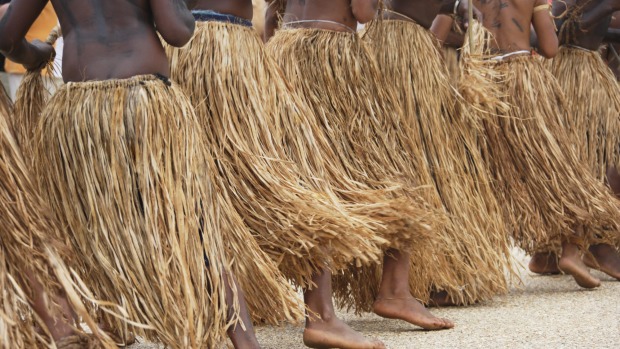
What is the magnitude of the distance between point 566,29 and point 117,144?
3.06 meters

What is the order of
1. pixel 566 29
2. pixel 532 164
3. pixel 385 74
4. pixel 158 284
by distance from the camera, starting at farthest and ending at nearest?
A: pixel 566 29
pixel 532 164
pixel 385 74
pixel 158 284

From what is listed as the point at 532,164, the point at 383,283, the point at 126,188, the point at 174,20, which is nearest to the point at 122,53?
the point at 174,20

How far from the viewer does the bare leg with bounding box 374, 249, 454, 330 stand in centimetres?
380

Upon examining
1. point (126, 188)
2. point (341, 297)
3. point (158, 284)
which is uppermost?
point (126, 188)

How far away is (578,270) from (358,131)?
1463mm

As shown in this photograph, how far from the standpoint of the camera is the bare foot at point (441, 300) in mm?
4410

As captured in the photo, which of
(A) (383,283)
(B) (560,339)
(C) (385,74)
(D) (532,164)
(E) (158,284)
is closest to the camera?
(E) (158,284)

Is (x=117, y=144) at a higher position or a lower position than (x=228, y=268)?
higher

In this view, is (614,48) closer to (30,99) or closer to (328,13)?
(328,13)

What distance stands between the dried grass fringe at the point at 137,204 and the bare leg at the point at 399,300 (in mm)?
1011

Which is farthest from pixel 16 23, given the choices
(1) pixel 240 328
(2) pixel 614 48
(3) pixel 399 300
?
(2) pixel 614 48

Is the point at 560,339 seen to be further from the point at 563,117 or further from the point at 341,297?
the point at 563,117

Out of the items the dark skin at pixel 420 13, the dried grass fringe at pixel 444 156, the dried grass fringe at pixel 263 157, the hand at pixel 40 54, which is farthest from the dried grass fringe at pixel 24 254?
the dark skin at pixel 420 13

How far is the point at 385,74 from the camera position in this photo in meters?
4.15
